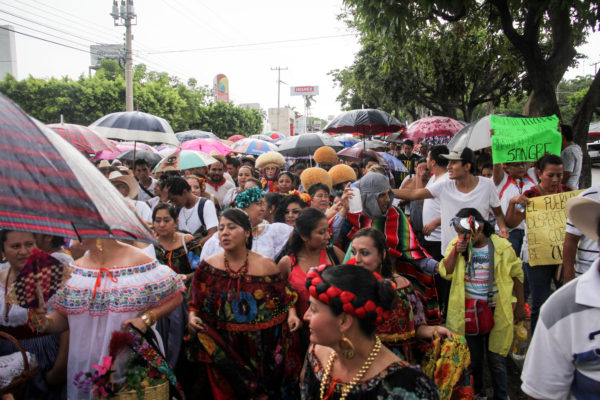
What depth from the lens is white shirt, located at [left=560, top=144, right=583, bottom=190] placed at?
5.32 m

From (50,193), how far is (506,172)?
5.16 metres

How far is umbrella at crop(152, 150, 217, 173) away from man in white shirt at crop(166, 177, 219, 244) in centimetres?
179

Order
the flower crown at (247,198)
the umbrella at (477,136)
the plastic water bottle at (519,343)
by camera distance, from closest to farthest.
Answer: the plastic water bottle at (519,343) → the flower crown at (247,198) → the umbrella at (477,136)

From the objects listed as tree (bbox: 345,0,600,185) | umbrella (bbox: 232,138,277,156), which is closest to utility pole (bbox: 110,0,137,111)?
umbrella (bbox: 232,138,277,156)

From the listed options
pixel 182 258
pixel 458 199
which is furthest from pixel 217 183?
pixel 458 199

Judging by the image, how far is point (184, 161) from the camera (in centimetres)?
704

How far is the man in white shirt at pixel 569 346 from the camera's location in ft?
5.52

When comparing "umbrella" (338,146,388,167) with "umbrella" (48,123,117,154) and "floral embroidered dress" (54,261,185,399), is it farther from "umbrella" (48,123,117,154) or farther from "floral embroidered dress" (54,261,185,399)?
"floral embroidered dress" (54,261,185,399)

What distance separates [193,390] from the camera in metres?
3.56

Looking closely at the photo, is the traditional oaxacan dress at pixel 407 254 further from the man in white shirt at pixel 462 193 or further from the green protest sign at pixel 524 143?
the green protest sign at pixel 524 143

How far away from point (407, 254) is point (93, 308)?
96.8 inches

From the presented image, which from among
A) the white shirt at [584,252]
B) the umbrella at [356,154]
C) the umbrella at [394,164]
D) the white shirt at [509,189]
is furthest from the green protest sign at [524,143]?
the umbrella at [394,164]

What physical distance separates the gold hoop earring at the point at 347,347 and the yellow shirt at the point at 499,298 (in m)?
1.92

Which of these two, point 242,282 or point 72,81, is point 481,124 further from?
point 72,81
